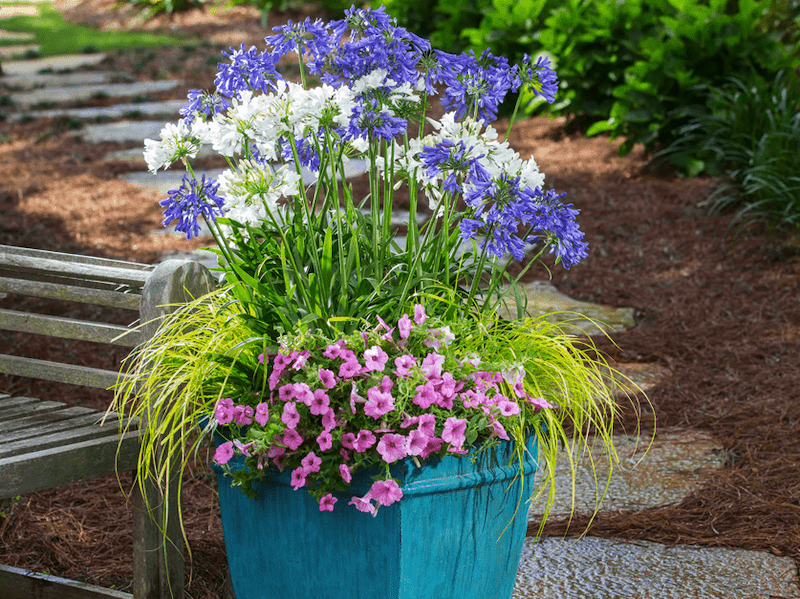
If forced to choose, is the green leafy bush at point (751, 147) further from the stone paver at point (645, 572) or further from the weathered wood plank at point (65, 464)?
the weathered wood plank at point (65, 464)

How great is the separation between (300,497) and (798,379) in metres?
2.44

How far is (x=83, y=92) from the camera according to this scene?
940cm

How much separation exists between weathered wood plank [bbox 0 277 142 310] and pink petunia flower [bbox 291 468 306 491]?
590 millimetres

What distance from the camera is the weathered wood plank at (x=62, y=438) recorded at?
6.12 ft

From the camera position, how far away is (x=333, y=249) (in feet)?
6.82

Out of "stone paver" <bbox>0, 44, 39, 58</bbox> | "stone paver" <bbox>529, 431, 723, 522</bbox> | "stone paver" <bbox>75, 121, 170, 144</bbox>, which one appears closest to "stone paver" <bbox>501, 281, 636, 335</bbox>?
"stone paver" <bbox>529, 431, 723, 522</bbox>

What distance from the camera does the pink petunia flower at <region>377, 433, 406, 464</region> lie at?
163cm

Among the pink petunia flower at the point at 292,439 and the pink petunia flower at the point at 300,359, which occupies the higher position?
the pink petunia flower at the point at 300,359

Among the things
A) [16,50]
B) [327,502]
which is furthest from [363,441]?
[16,50]

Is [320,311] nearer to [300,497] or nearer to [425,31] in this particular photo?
[300,497]

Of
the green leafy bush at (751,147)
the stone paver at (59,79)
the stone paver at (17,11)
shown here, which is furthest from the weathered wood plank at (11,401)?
the stone paver at (17,11)

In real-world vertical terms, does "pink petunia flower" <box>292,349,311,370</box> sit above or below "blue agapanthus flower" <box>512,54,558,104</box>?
below

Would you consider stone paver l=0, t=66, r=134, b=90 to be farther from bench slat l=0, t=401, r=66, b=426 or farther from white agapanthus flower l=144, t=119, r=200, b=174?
white agapanthus flower l=144, t=119, r=200, b=174

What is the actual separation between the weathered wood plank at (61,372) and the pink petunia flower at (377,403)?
69 centimetres
